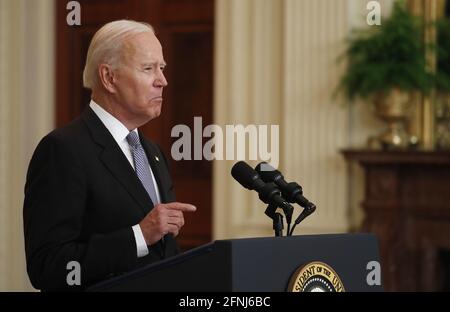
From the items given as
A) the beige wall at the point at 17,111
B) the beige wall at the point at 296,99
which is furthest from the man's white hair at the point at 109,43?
the beige wall at the point at 17,111

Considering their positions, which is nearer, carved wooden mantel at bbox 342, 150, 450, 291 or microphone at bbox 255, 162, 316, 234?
microphone at bbox 255, 162, 316, 234

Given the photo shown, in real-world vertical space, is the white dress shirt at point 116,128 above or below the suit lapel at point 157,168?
above

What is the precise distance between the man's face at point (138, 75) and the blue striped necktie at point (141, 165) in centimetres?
8

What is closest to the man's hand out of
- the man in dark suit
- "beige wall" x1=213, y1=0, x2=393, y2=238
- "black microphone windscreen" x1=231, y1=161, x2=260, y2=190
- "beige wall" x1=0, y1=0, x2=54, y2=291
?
the man in dark suit

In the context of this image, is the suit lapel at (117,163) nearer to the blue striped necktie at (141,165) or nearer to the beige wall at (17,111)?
the blue striped necktie at (141,165)

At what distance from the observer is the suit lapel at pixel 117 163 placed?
2080 millimetres

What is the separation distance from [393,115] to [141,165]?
2876 millimetres

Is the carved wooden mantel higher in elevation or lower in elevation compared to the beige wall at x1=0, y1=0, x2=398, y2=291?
lower

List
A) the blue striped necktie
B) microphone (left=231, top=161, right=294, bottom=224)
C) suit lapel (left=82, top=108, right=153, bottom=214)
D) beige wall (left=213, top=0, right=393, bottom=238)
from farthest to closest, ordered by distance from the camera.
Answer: beige wall (left=213, top=0, right=393, bottom=238) < the blue striped necktie < suit lapel (left=82, top=108, right=153, bottom=214) < microphone (left=231, top=161, right=294, bottom=224)

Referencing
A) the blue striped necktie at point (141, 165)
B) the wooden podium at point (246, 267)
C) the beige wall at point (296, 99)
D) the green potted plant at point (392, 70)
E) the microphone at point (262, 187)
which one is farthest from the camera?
the beige wall at point (296, 99)

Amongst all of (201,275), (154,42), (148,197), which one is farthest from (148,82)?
(201,275)

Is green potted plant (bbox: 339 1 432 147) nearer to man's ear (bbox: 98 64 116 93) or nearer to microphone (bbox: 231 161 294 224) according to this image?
man's ear (bbox: 98 64 116 93)

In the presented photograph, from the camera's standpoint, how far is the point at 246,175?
1.92 meters

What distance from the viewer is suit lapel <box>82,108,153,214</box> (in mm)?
2080
